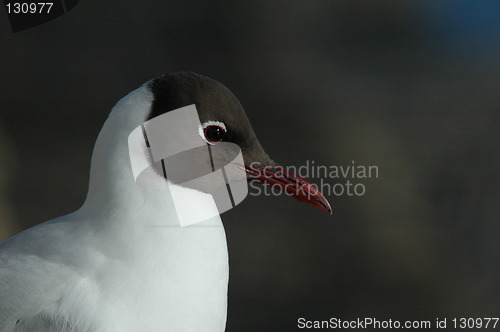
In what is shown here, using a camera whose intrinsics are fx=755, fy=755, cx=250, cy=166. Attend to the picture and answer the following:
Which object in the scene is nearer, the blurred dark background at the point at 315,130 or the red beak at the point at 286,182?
the red beak at the point at 286,182

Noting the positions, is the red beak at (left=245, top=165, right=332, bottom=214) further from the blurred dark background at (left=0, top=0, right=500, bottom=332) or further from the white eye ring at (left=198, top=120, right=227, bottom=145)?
the blurred dark background at (left=0, top=0, right=500, bottom=332)

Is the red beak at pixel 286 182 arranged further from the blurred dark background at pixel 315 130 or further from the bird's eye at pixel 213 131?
the blurred dark background at pixel 315 130

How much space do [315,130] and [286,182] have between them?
1.53 metres

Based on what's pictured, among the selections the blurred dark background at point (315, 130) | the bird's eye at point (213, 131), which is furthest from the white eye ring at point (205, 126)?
the blurred dark background at point (315, 130)

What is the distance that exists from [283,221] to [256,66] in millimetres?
601

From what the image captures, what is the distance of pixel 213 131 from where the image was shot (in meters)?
1.10

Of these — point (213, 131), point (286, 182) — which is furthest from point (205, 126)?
point (286, 182)

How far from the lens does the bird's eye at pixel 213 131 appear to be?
1.09 m

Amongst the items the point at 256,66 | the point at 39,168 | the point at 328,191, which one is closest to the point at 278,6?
the point at 256,66

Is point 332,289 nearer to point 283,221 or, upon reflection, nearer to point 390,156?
point 283,221

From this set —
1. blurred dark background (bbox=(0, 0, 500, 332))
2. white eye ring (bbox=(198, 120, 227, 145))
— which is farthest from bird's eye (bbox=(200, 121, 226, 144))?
blurred dark background (bbox=(0, 0, 500, 332))

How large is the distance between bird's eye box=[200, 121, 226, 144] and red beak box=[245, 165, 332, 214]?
0.25ft

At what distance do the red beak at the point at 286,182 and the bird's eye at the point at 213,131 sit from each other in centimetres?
8

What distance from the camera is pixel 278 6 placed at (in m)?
2.91
